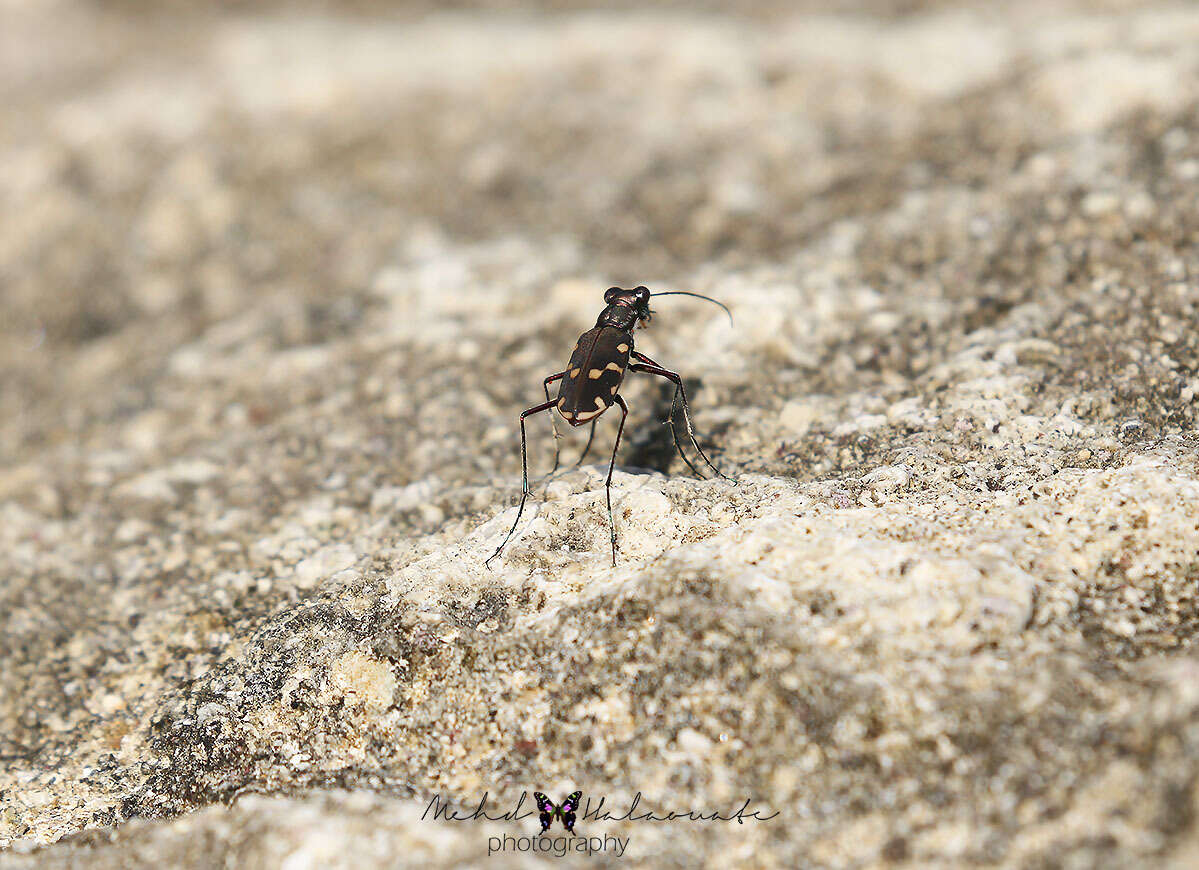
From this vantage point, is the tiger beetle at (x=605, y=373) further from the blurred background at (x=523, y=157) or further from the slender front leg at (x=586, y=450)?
the blurred background at (x=523, y=157)

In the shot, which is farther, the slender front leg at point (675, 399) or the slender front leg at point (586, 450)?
the slender front leg at point (586, 450)

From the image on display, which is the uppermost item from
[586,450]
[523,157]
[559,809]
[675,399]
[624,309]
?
[523,157]

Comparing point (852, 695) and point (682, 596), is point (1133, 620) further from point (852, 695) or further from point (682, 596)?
point (682, 596)

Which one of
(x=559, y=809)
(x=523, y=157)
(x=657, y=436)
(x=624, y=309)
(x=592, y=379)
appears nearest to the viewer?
(x=559, y=809)

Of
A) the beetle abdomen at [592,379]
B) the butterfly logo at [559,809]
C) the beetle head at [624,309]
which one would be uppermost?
the beetle head at [624,309]

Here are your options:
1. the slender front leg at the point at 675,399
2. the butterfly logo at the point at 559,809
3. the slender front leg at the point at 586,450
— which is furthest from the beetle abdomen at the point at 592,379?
the butterfly logo at the point at 559,809

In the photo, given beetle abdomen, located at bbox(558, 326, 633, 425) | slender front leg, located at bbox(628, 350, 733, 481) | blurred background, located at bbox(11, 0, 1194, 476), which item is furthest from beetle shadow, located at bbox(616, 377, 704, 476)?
blurred background, located at bbox(11, 0, 1194, 476)

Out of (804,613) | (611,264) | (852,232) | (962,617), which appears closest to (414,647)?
(804,613)

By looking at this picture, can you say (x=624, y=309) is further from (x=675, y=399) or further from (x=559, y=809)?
(x=559, y=809)

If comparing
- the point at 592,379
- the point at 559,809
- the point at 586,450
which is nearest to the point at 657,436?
the point at 586,450
